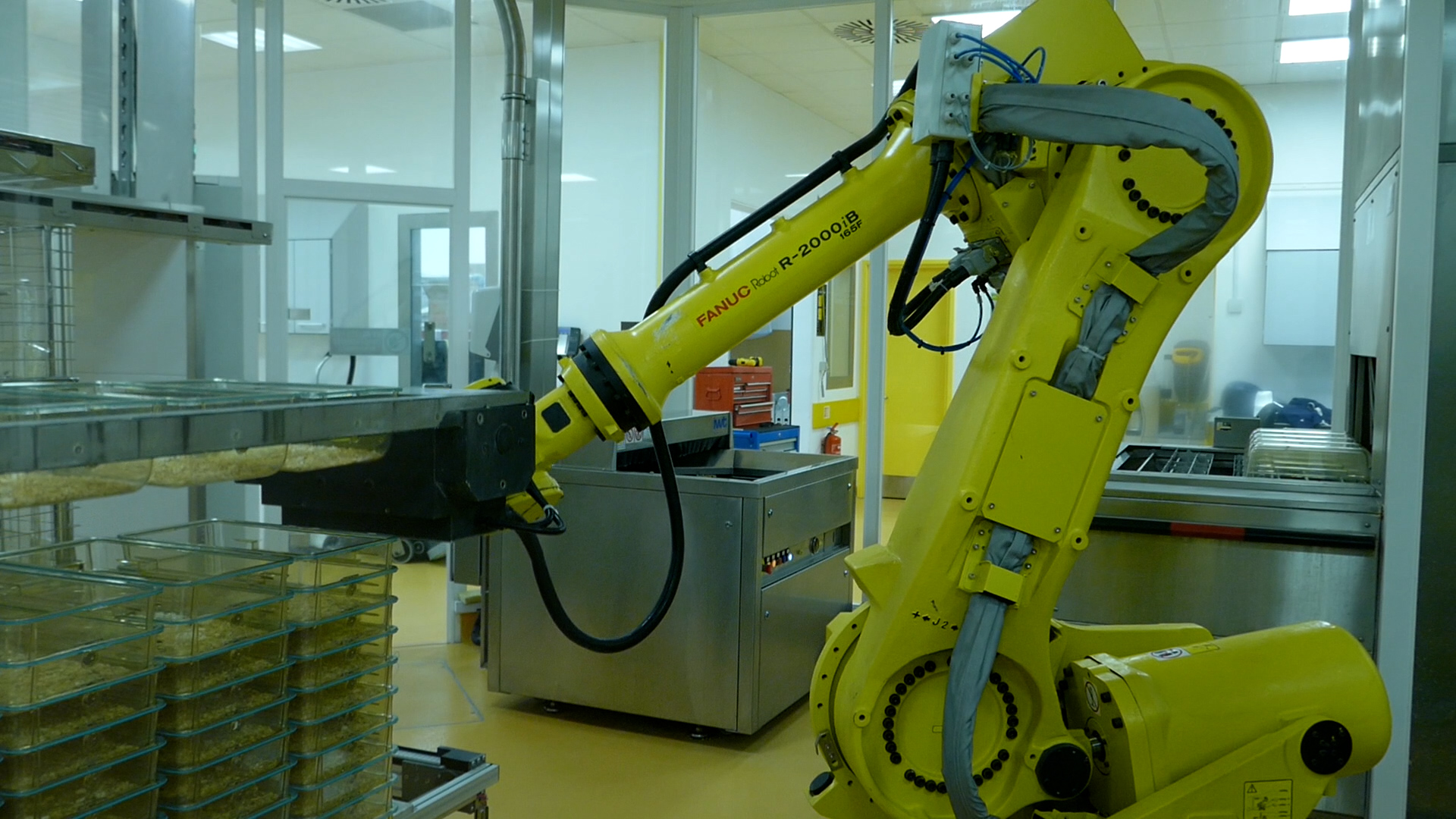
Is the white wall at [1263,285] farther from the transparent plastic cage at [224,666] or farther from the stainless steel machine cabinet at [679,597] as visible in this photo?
the transparent plastic cage at [224,666]

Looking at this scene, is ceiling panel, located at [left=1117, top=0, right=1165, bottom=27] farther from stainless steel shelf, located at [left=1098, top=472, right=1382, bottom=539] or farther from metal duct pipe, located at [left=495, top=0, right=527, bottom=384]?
metal duct pipe, located at [left=495, top=0, right=527, bottom=384]

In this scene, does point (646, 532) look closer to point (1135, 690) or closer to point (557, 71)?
point (557, 71)

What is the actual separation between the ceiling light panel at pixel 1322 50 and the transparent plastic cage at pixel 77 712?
221 inches

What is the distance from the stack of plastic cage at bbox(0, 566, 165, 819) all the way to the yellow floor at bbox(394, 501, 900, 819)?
236cm

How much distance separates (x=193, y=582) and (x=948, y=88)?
1356 mm

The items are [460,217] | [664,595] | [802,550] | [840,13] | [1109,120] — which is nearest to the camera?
[1109,120]

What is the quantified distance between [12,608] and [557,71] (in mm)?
2410

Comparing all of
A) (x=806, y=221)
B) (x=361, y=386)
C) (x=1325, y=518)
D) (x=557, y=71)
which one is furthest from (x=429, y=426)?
(x=1325, y=518)

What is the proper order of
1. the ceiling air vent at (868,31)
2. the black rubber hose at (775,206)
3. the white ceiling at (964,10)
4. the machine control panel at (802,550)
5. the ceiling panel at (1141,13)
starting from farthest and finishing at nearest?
the ceiling air vent at (868,31) < the ceiling panel at (1141,13) < the white ceiling at (964,10) < the machine control panel at (802,550) < the black rubber hose at (775,206)

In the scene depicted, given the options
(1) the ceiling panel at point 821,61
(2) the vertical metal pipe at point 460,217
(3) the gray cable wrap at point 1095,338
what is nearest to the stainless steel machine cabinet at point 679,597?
(2) the vertical metal pipe at point 460,217

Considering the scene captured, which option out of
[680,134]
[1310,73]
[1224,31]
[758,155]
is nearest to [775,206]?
[680,134]

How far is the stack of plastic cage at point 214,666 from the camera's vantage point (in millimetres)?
1006

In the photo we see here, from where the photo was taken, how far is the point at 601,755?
3703mm

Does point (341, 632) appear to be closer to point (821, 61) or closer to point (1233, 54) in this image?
point (1233, 54)
